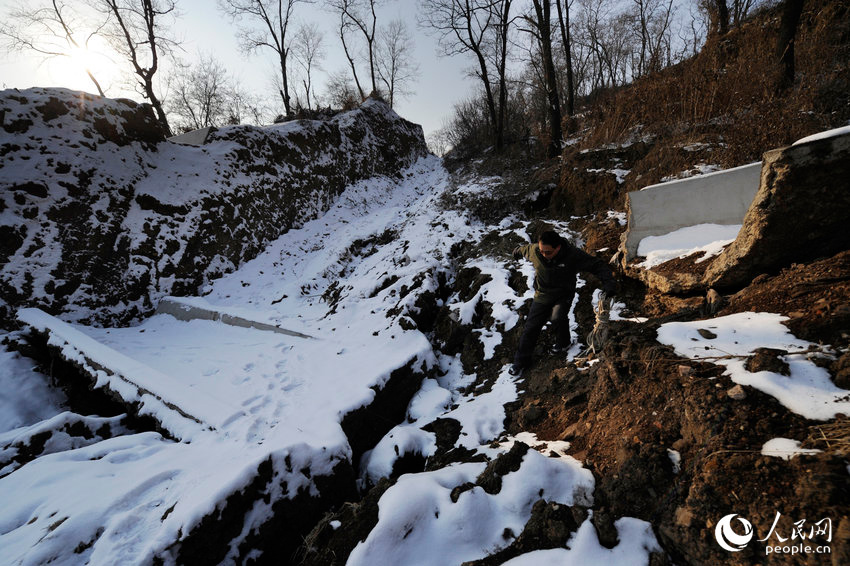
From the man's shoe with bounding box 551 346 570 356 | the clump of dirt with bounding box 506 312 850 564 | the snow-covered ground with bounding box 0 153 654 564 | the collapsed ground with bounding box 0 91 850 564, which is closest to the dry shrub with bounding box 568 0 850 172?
the collapsed ground with bounding box 0 91 850 564

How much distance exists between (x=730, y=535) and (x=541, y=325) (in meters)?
2.63

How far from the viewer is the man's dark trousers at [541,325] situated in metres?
3.73

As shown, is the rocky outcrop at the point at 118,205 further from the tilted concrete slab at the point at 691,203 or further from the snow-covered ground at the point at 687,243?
the snow-covered ground at the point at 687,243

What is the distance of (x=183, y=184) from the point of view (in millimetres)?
8398

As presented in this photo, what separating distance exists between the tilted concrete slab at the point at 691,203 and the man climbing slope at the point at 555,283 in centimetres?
109

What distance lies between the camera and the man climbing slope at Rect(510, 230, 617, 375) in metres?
3.38

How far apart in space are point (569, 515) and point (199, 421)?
144 inches

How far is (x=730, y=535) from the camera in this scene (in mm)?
1320

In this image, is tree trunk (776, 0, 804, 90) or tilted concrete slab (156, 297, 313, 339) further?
tilted concrete slab (156, 297, 313, 339)

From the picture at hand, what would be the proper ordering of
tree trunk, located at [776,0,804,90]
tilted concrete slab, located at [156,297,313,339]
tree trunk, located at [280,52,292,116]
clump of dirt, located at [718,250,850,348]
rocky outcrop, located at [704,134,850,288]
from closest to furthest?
clump of dirt, located at [718,250,850,348] < rocky outcrop, located at [704,134,850,288] < tree trunk, located at [776,0,804,90] < tilted concrete slab, located at [156,297,313,339] < tree trunk, located at [280,52,292,116]

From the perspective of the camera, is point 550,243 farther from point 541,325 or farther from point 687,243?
point 687,243

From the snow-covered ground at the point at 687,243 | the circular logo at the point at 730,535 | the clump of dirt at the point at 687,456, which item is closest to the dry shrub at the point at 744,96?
the snow-covered ground at the point at 687,243

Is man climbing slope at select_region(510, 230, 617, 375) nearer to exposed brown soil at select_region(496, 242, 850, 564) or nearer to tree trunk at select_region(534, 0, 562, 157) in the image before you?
exposed brown soil at select_region(496, 242, 850, 564)

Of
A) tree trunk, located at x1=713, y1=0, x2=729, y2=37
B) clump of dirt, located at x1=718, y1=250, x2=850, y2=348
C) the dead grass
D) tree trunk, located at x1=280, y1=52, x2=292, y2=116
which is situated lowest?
the dead grass
